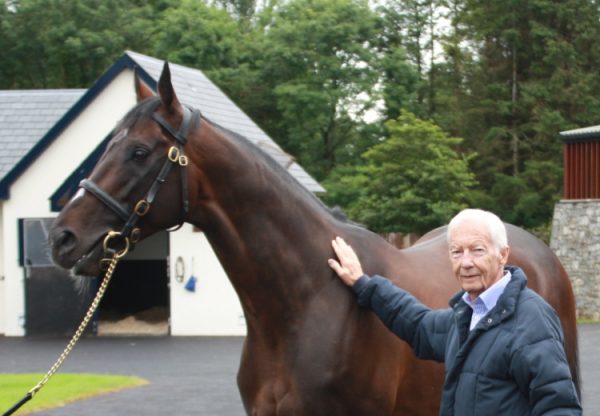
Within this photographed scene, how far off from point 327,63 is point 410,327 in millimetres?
33969

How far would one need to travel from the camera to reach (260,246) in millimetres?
4539

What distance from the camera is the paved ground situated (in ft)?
35.6

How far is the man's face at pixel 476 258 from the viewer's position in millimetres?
3436

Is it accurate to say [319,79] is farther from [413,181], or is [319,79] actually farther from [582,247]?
[582,247]

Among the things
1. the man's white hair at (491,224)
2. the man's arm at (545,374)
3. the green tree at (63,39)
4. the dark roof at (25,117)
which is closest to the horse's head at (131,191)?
the man's white hair at (491,224)

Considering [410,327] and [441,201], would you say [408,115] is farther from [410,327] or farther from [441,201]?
[410,327]

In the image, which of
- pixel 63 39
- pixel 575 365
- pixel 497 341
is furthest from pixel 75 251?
pixel 63 39

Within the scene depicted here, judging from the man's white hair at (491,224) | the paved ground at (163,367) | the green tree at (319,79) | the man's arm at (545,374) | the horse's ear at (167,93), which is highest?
the green tree at (319,79)

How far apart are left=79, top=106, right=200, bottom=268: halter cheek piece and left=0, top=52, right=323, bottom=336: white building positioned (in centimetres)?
1568

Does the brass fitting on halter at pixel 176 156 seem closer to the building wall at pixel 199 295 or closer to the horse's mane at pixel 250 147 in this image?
the horse's mane at pixel 250 147

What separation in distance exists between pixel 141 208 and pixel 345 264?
3.15ft

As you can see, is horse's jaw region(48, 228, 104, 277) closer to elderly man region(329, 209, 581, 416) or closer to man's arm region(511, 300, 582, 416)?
elderly man region(329, 209, 581, 416)

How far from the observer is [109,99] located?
21.3 m

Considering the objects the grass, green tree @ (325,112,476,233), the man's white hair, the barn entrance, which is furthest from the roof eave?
the man's white hair
